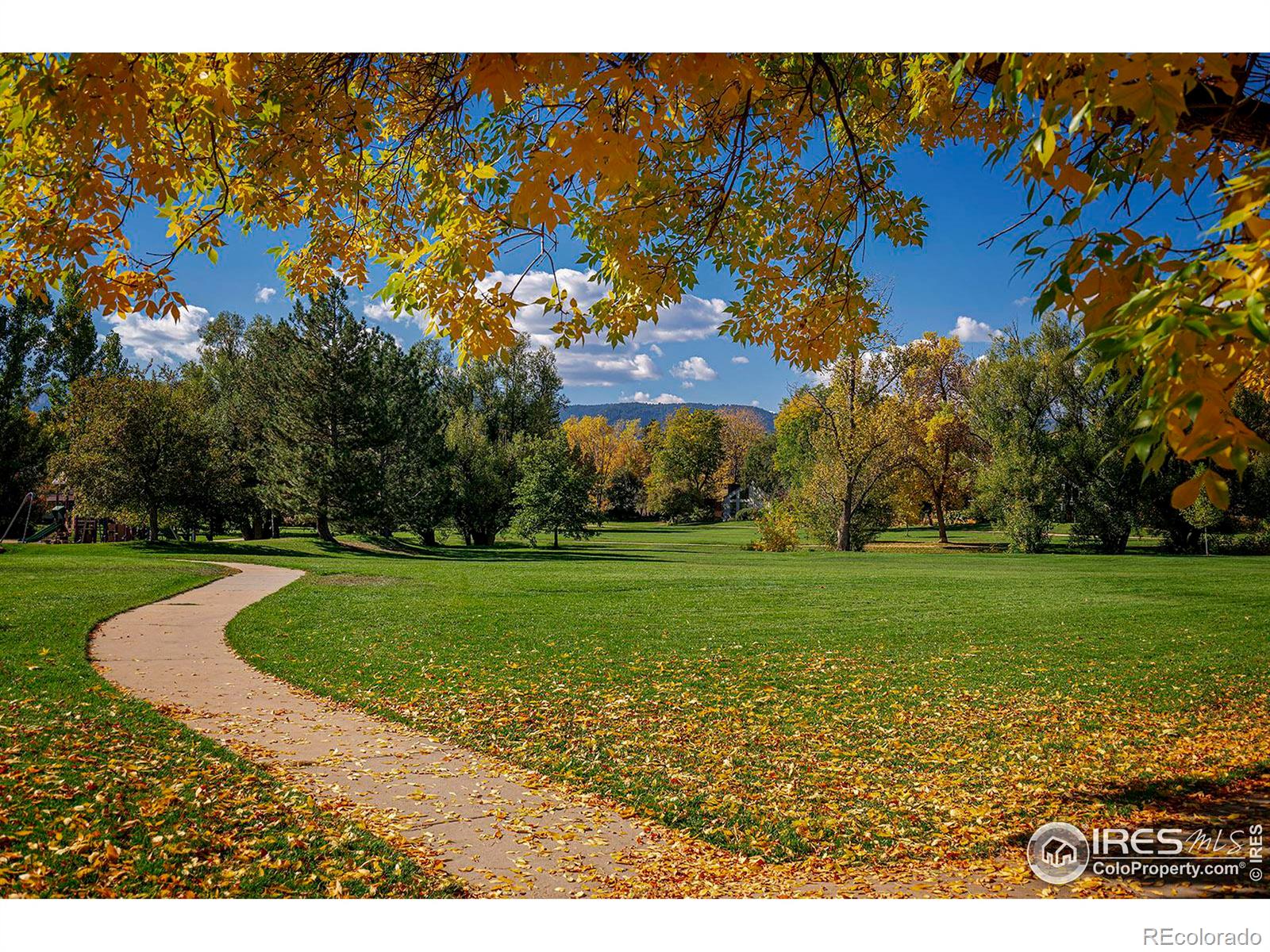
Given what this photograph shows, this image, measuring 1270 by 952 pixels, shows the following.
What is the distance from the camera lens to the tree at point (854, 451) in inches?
847

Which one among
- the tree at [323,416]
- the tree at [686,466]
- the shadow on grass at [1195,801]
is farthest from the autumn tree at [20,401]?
the tree at [686,466]

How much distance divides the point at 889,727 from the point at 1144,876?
1.98m

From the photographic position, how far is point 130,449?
16953 mm

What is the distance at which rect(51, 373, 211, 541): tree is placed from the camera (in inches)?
653

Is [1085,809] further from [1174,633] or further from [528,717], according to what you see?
[1174,633]

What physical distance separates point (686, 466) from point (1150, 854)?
43873 mm

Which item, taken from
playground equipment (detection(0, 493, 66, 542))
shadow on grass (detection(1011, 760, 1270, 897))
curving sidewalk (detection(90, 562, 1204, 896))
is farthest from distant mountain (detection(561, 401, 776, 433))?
shadow on grass (detection(1011, 760, 1270, 897))

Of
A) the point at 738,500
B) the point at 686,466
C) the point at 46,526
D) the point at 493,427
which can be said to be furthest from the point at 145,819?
the point at 738,500

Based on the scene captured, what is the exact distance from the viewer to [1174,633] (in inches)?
315

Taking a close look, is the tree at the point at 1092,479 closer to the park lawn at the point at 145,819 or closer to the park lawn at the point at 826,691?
the park lawn at the point at 826,691

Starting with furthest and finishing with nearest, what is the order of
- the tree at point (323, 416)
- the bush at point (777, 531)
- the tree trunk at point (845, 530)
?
the bush at point (777, 531) → the tree trunk at point (845, 530) → the tree at point (323, 416)

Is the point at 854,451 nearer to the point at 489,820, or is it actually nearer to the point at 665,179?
the point at 665,179

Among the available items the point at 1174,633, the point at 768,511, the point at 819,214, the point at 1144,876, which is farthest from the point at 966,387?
the point at 1144,876

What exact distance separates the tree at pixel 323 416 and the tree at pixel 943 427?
16.9m
